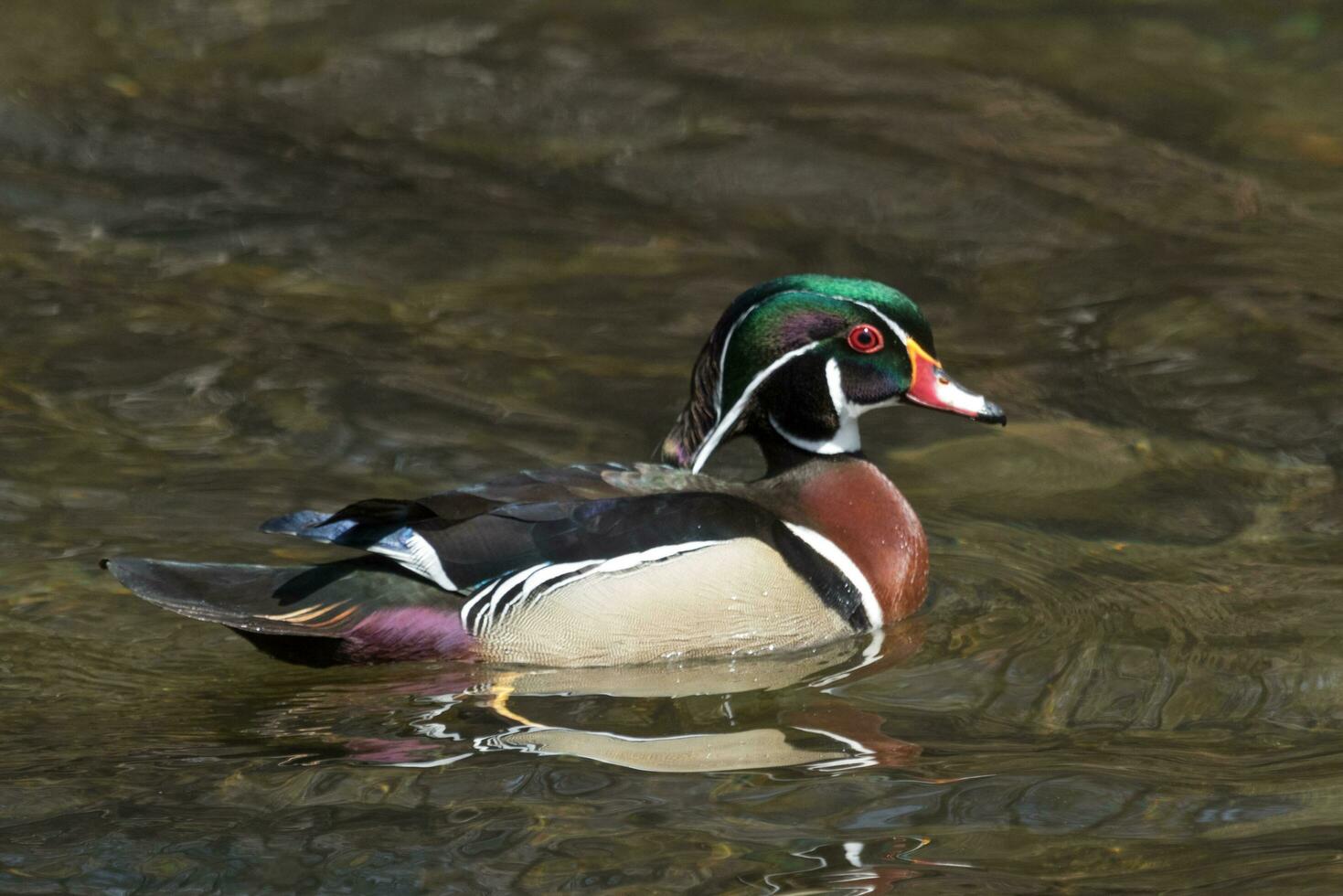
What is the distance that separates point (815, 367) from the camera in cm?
681

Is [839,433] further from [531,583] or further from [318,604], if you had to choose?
[318,604]

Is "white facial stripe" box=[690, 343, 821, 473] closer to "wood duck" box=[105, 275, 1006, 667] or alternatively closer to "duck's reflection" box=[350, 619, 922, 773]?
"wood duck" box=[105, 275, 1006, 667]

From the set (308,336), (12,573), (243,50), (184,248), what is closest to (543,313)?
(308,336)

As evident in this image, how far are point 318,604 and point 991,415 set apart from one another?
7.65 ft

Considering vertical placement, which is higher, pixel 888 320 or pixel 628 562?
pixel 888 320

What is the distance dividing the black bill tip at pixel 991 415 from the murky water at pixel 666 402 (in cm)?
62

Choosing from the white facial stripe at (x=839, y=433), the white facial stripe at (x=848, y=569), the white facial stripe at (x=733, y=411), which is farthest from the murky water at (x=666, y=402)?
the white facial stripe at (x=733, y=411)

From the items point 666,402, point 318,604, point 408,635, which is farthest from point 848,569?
point 666,402

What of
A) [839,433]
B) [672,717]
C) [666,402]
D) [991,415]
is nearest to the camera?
[672,717]

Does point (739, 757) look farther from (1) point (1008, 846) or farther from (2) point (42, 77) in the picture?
(2) point (42, 77)

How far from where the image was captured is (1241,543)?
729 cm

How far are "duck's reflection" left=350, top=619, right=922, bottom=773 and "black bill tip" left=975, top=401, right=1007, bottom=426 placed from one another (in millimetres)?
829

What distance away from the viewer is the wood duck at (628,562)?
6.18 m

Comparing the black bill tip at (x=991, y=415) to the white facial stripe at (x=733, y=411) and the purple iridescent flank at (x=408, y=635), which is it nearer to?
the white facial stripe at (x=733, y=411)
